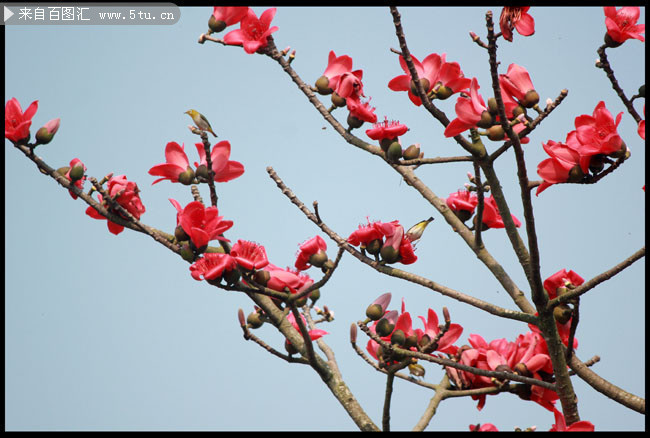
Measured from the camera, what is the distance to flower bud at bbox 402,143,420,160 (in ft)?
7.53

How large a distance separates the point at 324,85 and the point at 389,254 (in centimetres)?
66

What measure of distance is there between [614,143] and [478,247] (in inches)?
21.6

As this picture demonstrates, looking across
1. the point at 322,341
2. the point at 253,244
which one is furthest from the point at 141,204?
the point at 322,341

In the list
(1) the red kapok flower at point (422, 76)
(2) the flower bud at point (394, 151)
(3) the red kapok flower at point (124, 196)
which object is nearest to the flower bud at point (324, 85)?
(1) the red kapok flower at point (422, 76)

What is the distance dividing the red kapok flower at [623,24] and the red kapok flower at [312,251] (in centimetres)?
114

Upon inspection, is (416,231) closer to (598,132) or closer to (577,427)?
(598,132)

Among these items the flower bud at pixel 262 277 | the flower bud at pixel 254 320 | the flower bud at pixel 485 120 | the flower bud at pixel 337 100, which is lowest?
the flower bud at pixel 254 320

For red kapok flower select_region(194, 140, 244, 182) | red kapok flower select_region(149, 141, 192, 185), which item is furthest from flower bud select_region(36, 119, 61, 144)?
red kapok flower select_region(194, 140, 244, 182)

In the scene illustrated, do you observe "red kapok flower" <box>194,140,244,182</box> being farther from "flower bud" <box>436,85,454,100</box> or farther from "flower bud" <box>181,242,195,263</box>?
"flower bud" <box>436,85,454,100</box>

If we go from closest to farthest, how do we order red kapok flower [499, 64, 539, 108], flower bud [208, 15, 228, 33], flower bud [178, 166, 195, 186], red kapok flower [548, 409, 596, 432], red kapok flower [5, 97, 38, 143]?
red kapok flower [548, 409, 596, 432] → red kapok flower [499, 64, 539, 108] → flower bud [178, 166, 195, 186] → red kapok flower [5, 97, 38, 143] → flower bud [208, 15, 228, 33]

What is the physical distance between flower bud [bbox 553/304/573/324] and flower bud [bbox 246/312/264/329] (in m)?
1.02

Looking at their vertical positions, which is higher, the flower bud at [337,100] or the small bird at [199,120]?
the flower bud at [337,100]

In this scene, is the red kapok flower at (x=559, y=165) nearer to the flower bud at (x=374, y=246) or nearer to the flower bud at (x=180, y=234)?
the flower bud at (x=374, y=246)

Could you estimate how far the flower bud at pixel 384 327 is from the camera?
2295mm
